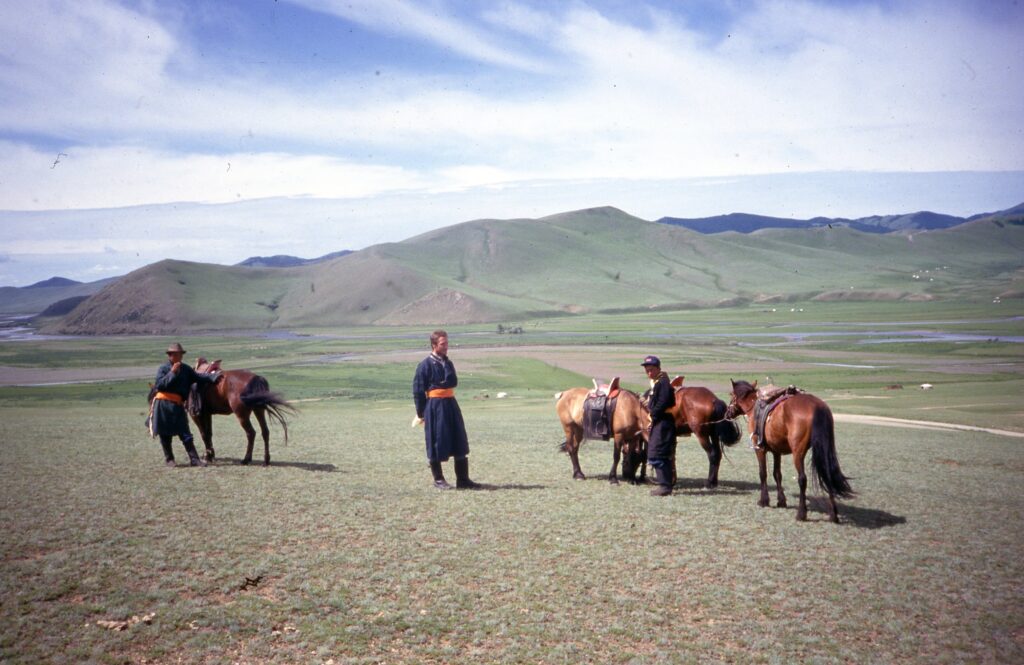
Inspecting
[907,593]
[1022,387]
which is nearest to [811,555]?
[907,593]

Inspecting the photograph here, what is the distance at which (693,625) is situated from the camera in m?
7.21

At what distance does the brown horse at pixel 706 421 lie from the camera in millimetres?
12758

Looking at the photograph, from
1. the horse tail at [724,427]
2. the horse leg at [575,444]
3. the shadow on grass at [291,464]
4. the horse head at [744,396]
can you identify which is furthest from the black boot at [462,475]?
the horse head at [744,396]

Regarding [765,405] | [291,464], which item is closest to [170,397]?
[291,464]

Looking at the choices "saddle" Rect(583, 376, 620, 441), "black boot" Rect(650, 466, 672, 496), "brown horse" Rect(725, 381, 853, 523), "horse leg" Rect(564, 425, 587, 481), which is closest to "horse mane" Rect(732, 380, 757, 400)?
"brown horse" Rect(725, 381, 853, 523)

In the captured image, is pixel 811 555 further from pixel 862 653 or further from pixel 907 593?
pixel 862 653

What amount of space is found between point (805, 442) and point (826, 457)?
15.6 inches

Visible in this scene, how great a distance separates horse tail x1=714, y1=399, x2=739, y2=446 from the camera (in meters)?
12.7

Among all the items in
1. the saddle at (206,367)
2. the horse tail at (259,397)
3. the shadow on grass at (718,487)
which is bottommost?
the shadow on grass at (718,487)

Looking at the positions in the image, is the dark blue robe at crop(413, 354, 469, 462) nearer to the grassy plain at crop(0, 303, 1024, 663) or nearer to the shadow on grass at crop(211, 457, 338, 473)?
the grassy plain at crop(0, 303, 1024, 663)

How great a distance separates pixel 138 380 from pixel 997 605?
210 feet

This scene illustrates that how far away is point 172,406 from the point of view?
1415 centimetres

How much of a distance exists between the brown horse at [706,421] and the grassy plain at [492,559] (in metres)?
0.79

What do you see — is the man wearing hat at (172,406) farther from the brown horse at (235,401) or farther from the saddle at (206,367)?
the saddle at (206,367)
